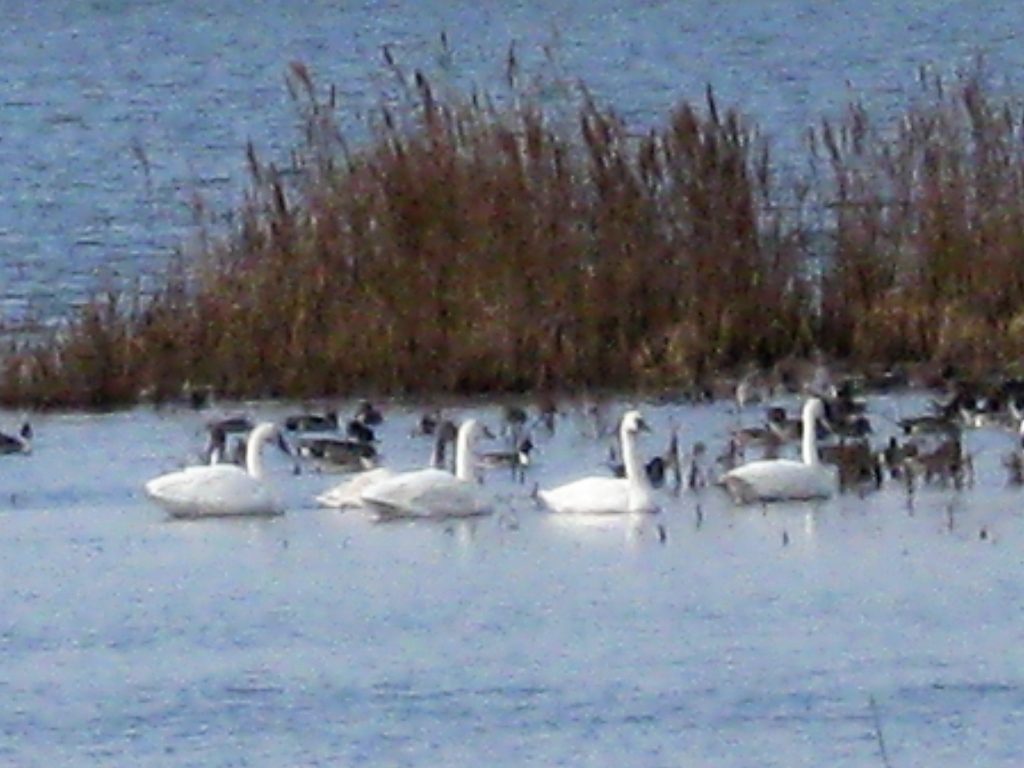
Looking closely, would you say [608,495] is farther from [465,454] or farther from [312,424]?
[312,424]

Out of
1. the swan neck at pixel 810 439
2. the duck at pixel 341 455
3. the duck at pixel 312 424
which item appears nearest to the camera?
the swan neck at pixel 810 439

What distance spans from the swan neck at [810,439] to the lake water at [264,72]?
426cm

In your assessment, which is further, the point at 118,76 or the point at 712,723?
the point at 118,76

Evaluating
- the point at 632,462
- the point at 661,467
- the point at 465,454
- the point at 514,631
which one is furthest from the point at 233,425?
the point at 514,631

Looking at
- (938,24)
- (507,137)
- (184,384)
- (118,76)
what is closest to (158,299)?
(184,384)

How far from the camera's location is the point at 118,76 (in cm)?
4809

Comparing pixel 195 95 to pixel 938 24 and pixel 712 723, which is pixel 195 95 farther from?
pixel 712 723

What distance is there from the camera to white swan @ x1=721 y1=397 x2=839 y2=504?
15.3m

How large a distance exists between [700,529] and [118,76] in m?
33.9

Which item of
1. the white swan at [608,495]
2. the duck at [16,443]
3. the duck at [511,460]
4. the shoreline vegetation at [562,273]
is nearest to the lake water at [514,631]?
the duck at [511,460]

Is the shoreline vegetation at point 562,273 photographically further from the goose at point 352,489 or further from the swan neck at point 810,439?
the swan neck at point 810,439

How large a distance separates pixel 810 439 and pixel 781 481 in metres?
0.50

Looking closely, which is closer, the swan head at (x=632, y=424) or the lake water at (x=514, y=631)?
the lake water at (x=514, y=631)

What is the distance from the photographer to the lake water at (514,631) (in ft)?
35.8
